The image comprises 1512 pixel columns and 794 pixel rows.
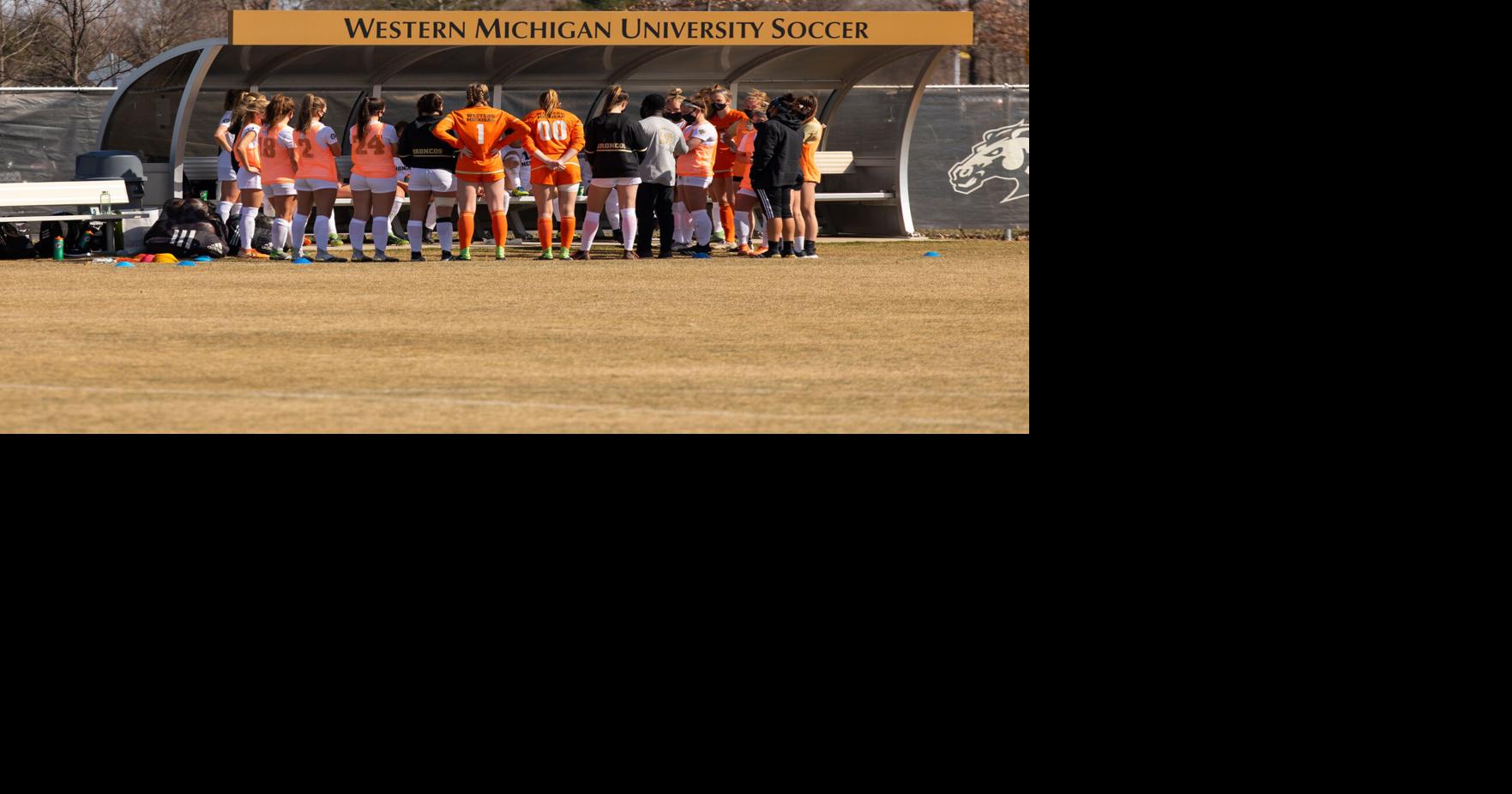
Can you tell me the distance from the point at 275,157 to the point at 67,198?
2.00 meters

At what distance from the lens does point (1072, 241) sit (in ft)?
15.2

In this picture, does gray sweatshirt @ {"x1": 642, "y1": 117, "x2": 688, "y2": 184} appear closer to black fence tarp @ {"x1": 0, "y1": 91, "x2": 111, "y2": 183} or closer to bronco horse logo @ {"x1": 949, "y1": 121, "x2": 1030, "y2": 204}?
bronco horse logo @ {"x1": 949, "y1": 121, "x2": 1030, "y2": 204}

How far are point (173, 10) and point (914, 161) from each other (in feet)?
71.6

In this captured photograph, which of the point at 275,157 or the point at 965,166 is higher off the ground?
the point at 965,166

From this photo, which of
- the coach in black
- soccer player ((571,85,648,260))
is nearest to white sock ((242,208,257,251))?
soccer player ((571,85,648,260))

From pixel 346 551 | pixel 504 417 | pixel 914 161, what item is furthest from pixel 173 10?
pixel 346 551

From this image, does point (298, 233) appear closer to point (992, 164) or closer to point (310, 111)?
point (310, 111)

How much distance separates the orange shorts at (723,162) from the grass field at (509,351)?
4.60 m

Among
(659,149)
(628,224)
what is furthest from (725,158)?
(659,149)

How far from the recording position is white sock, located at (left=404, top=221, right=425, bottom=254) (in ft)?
58.8

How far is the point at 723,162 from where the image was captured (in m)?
21.1

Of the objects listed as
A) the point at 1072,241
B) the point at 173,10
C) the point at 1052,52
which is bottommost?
the point at 1072,241

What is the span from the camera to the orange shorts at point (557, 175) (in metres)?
18.5

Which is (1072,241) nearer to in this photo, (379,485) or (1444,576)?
(1444,576)
